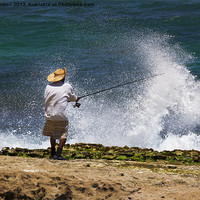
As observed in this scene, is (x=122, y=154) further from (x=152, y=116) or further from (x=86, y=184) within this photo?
(x=152, y=116)

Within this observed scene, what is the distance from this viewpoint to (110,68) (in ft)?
58.3

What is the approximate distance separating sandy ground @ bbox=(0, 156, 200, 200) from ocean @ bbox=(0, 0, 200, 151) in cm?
552

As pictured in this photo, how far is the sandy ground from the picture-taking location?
4.52m

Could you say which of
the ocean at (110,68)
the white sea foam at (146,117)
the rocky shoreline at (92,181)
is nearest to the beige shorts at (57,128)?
the rocky shoreline at (92,181)

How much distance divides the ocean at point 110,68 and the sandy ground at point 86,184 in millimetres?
5523

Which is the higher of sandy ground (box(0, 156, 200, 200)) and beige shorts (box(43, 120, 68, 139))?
beige shorts (box(43, 120, 68, 139))

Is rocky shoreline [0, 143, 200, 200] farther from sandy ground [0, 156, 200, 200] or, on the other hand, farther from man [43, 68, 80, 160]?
man [43, 68, 80, 160]

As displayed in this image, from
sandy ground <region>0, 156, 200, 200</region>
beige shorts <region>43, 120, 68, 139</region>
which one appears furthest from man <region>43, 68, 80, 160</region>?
sandy ground <region>0, 156, 200, 200</region>

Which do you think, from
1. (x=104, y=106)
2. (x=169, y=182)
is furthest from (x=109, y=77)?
(x=169, y=182)

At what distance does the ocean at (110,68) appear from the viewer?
11656 mm

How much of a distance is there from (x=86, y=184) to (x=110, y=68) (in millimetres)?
13374

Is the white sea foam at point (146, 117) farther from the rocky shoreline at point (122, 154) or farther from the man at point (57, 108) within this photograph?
the man at point (57, 108)

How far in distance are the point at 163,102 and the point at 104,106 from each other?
2.16 meters

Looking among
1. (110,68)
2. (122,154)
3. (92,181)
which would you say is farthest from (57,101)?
(110,68)
